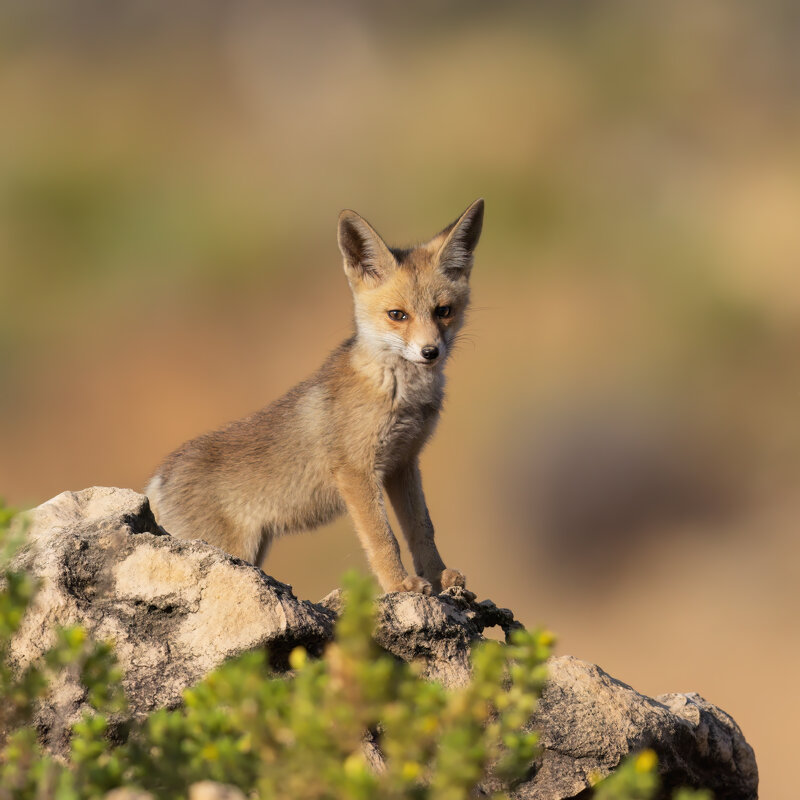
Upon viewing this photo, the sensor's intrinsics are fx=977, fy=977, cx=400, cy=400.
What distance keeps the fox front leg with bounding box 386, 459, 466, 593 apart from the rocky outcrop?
0.88 metres

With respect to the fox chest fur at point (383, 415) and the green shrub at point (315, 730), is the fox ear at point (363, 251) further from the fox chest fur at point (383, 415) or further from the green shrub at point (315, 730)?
the green shrub at point (315, 730)

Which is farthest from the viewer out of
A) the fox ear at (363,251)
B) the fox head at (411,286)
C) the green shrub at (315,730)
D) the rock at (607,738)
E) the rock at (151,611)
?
the fox ear at (363,251)

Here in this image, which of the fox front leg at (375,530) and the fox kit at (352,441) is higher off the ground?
the fox kit at (352,441)

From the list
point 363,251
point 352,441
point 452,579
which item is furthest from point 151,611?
point 363,251

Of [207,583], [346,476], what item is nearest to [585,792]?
[207,583]

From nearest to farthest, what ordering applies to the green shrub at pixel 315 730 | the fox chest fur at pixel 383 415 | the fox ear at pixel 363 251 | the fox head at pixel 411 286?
the green shrub at pixel 315 730 < the fox chest fur at pixel 383 415 < the fox head at pixel 411 286 < the fox ear at pixel 363 251

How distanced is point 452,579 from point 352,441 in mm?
861

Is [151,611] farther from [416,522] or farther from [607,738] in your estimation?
[416,522]

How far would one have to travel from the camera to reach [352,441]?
4.83 metres

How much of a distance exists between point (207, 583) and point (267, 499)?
1773 millimetres

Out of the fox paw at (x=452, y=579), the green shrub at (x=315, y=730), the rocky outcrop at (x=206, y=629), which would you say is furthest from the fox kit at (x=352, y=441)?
the green shrub at (x=315, y=730)

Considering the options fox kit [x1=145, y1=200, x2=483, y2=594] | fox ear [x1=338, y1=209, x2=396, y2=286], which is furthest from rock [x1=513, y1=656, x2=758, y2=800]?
fox ear [x1=338, y1=209, x2=396, y2=286]

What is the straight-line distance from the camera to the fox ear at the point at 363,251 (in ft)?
17.3

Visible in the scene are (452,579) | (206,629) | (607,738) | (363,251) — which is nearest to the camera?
(206,629)
